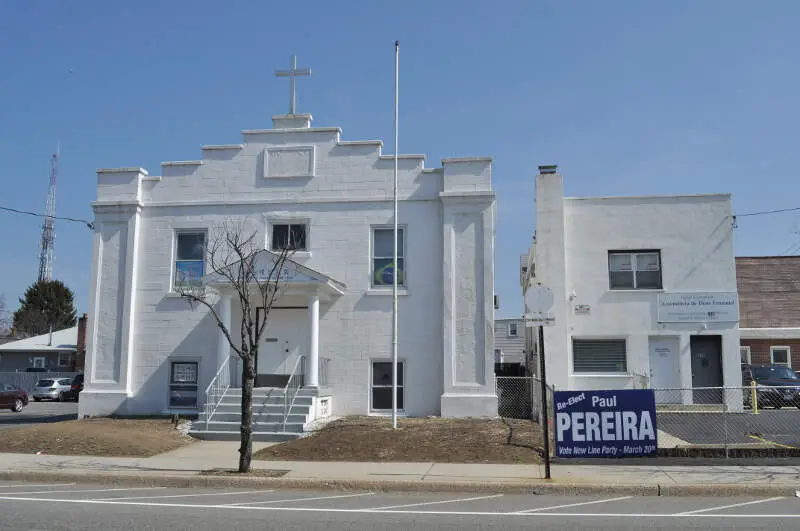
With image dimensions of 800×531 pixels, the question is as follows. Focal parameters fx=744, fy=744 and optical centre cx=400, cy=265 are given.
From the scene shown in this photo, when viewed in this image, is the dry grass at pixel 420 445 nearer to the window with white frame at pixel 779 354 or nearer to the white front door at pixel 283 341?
the white front door at pixel 283 341

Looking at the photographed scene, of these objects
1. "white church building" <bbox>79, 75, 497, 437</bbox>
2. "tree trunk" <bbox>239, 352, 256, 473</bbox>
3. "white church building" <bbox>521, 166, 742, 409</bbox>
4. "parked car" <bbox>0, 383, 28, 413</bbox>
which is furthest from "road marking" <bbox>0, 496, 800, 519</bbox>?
"parked car" <bbox>0, 383, 28, 413</bbox>

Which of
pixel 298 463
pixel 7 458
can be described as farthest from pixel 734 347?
pixel 7 458

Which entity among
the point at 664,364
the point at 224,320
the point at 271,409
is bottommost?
the point at 271,409

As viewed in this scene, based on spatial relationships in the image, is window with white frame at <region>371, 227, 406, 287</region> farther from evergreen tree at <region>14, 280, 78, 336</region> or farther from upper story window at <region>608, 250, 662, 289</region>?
evergreen tree at <region>14, 280, 78, 336</region>

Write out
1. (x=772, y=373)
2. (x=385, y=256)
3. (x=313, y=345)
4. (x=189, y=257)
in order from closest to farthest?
(x=313, y=345) < (x=385, y=256) < (x=189, y=257) < (x=772, y=373)

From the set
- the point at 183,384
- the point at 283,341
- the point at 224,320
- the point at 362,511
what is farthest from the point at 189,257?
the point at 362,511

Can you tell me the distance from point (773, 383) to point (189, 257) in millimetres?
21297

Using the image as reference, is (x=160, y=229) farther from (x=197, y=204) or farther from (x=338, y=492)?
(x=338, y=492)

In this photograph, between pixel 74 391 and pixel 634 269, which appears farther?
pixel 74 391

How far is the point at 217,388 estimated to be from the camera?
64.5 feet

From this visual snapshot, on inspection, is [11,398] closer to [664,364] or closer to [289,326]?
[289,326]

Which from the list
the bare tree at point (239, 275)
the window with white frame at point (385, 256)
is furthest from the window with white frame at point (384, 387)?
the bare tree at point (239, 275)

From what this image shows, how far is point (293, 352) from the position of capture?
68.9 feet

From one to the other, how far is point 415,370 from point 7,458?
10204mm
